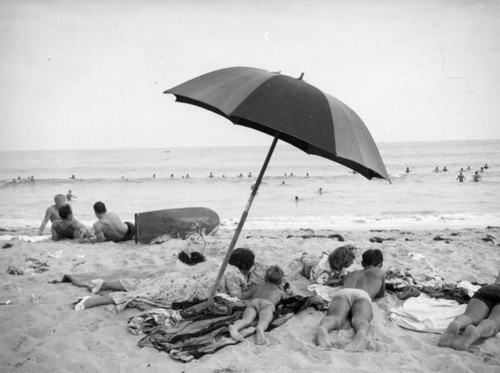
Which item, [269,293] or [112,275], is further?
[112,275]

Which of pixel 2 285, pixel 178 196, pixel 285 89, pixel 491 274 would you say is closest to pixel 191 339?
pixel 285 89

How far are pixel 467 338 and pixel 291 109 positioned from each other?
8.07 ft

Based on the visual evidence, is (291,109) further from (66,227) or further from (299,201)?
(299,201)

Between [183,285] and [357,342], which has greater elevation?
[183,285]

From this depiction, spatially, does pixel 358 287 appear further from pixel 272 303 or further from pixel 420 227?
pixel 420 227

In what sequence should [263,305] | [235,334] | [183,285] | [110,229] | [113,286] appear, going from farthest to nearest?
[110,229] < [113,286] < [183,285] < [263,305] < [235,334]

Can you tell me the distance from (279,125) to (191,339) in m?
2.02

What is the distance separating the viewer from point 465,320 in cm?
395

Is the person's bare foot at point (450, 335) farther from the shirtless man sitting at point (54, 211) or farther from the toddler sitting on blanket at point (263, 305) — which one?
the shirtless man sitting at point (54, 211)

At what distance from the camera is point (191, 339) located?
3850 millimetres

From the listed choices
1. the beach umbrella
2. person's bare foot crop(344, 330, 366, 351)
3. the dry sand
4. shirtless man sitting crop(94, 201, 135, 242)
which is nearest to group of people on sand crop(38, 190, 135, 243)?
shirtless man sitting crop(94, 201, 135, 242)

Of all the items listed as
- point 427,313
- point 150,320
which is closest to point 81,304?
point 150,320

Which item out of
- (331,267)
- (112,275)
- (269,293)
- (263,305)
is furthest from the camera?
(112,275)

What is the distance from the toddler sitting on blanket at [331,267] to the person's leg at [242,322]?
1.46 meters
